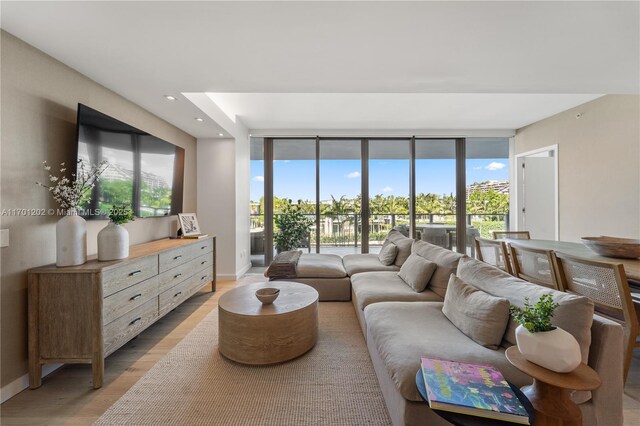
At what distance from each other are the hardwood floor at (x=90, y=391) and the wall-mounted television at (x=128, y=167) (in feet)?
4.21

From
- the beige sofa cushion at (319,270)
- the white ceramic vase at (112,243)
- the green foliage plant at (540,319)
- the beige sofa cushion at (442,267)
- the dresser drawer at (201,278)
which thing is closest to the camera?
the green foliage plant at (540,319)

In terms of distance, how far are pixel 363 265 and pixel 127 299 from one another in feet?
8.53

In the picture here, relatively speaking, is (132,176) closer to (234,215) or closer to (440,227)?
(234,215)

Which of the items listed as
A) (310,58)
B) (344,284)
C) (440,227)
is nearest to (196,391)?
(344,284)

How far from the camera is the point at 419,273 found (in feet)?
8.36

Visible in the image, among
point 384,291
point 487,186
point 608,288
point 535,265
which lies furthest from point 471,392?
point 487,186

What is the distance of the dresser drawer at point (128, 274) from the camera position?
1.91 metres

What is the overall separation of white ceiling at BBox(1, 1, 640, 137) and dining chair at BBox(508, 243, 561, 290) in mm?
1674

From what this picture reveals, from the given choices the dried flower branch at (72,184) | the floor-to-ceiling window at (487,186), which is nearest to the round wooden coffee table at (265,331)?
the dried flower branch at (72,184)

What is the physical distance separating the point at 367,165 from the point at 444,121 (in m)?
1.61

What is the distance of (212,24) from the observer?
1736 millimetres

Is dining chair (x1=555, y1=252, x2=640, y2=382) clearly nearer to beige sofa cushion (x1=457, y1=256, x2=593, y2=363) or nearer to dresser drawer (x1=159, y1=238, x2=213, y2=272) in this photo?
beige sofa cushion (x1=457, y1=256, x2=593, y2=363)

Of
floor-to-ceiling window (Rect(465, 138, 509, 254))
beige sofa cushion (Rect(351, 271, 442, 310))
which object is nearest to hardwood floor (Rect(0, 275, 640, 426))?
beige sofa cushion (Rect(351, 271, 442, 310))

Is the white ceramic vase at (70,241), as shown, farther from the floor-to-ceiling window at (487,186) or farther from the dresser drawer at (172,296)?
the floor-to-ceiling window at (487,186)
